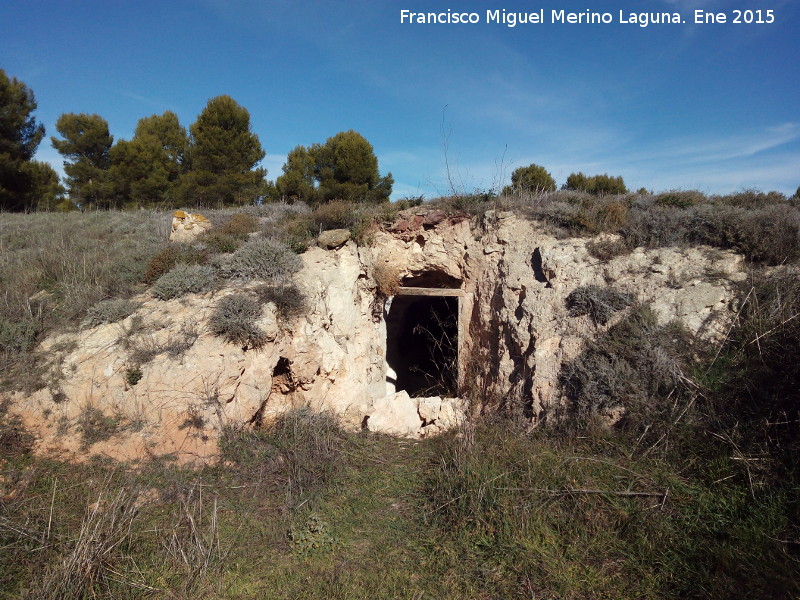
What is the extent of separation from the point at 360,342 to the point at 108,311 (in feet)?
13.5

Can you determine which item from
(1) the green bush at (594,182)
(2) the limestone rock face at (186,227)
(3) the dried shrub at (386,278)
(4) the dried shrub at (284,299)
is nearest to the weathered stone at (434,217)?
(3) the dried shrub at (386,278)

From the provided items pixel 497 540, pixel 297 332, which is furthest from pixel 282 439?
pixel 497 540

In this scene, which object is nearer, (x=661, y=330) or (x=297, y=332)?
(x=661, y=330)

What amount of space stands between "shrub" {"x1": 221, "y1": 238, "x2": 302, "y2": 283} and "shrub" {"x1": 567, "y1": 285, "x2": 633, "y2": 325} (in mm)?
4676

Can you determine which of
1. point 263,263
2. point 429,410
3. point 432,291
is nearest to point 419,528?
point 429,410

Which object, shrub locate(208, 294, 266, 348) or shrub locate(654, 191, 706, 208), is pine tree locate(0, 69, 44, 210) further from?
shrub locate(654, 191, 706, 208)

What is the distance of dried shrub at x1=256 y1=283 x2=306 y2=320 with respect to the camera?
696cm

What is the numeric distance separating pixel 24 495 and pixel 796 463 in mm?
7165

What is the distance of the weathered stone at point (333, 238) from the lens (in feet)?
27.7

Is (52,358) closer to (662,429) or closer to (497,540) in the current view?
(497,540)

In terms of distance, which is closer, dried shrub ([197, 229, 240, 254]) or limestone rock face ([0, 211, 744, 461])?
limestone rock face ([0, 211, 744, 461])

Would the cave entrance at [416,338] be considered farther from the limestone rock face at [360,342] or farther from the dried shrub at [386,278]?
the limestone rock face at [360,342]

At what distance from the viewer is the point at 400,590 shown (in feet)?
12.0

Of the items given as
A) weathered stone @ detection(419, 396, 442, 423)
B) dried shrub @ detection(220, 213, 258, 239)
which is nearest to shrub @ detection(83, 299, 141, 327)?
dried shrub @ detection(220, 213, 258, 239)
